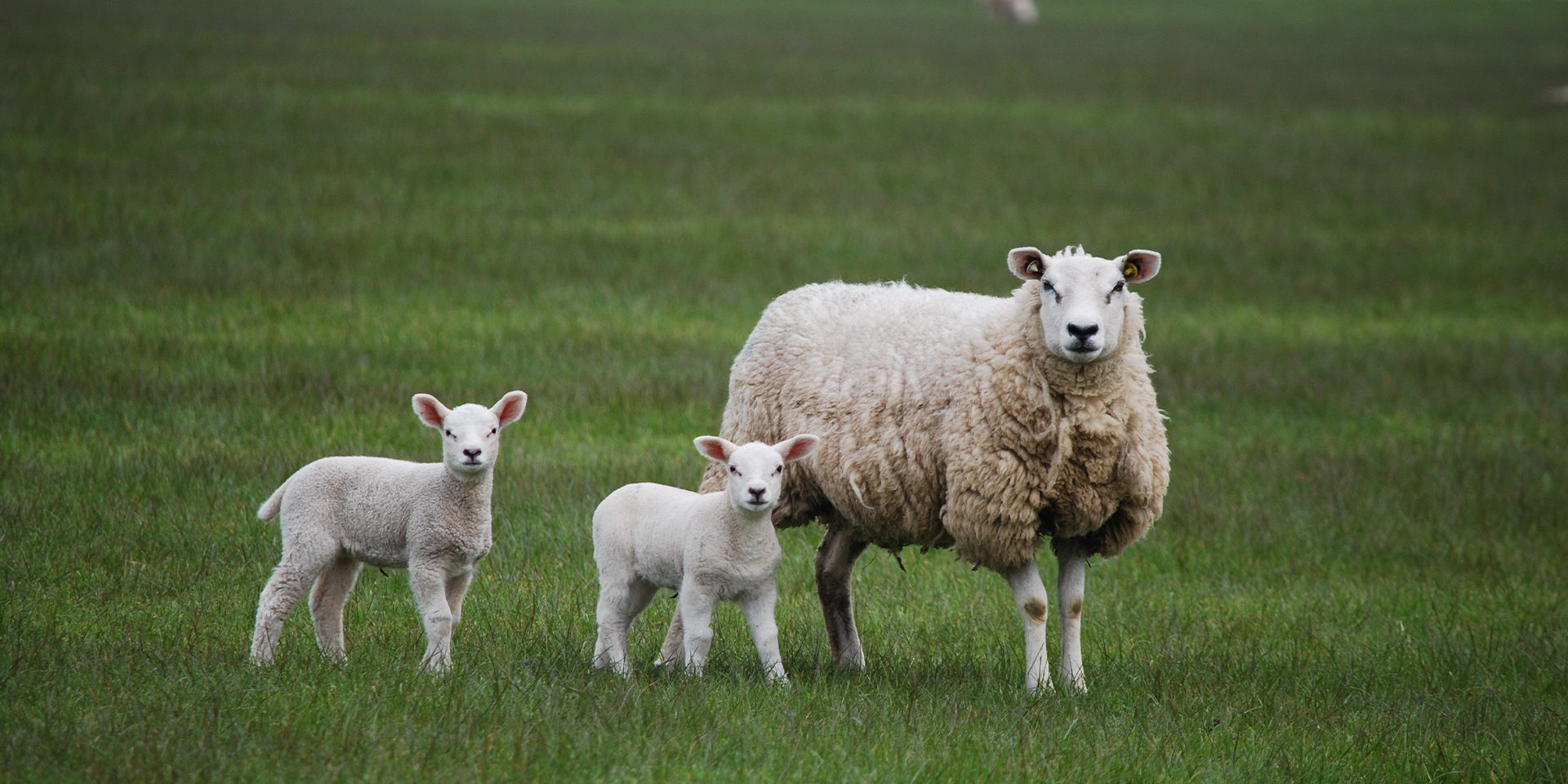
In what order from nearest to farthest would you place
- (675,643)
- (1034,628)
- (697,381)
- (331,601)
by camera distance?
(331,601) → (1034,628) → (675,643) → (697,381)

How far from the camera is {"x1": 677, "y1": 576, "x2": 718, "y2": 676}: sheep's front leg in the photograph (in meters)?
5.30

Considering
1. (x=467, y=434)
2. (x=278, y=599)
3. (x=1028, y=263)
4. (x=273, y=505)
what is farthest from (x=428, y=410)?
(x=1028, y=263)

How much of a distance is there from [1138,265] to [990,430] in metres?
0.85

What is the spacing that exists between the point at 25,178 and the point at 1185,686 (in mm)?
14170

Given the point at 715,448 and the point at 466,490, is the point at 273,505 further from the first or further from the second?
the point at 715,448

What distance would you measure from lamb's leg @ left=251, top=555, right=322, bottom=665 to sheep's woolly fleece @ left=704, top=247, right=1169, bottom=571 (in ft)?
5.52

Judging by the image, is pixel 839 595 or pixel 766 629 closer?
pixel 766 629

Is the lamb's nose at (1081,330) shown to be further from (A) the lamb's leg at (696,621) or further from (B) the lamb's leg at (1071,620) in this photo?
(A) the lamb's leg at (696,621)

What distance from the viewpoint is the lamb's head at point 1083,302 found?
556 centimetres

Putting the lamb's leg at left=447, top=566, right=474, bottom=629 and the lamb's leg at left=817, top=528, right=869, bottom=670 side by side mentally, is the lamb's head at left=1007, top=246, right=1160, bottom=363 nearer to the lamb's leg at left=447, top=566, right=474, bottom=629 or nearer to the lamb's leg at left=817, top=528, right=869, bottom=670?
the lamb's leg at left=817, top=528, right=869, bottom=670

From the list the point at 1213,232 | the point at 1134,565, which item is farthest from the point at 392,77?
the point at 1134,565

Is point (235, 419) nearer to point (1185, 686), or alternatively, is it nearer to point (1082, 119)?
point (1185, 686)

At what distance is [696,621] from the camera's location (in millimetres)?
5344

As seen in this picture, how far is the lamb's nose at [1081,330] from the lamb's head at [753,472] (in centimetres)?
104
